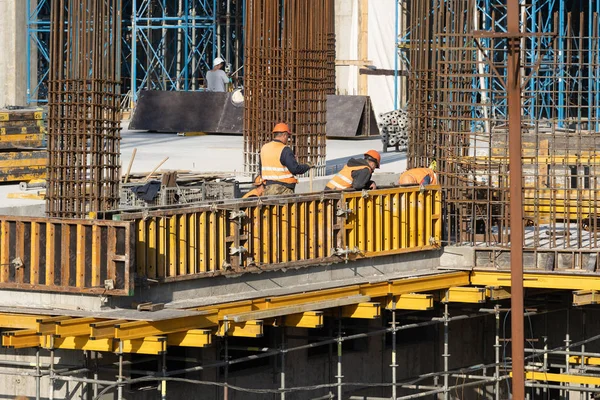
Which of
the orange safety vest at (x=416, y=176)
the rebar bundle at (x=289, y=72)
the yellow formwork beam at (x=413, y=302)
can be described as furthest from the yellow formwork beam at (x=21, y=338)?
the rebar bundle at (x=289, y=72)

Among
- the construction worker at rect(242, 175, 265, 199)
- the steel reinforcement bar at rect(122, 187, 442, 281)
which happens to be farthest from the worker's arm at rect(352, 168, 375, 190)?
the construction worker at rect(242, 175, 265, 199)

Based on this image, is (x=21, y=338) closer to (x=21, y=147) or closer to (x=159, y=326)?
(x=159, y=326)

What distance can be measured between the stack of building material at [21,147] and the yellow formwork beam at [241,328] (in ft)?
31.3

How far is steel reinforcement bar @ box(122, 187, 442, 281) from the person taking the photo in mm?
16859

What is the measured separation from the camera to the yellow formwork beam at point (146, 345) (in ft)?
50.3

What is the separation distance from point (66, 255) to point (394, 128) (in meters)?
17.8

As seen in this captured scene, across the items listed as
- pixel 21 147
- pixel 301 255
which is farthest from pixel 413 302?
pixel 21 147

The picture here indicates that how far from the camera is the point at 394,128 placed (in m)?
33.2

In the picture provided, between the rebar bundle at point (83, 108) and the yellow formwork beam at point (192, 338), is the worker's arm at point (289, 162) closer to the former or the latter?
the rebar bundle at point (83, 108)

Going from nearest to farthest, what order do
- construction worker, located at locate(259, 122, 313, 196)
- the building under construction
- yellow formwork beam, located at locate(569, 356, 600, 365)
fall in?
the building under construction
construction worker, located at locate(259, 122, 313, 196)
yellow formwork beam, located at locate(569, 356, 600, 365)

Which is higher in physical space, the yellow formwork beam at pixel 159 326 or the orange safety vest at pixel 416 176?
the orange safety vest at pixel 416 176

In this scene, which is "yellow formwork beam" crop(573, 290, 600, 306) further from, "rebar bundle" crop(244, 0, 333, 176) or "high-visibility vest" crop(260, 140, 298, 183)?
"rebar bundle" crop(244, 0, 333, 176)

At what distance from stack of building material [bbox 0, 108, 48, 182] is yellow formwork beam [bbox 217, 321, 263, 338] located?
9.54 metres

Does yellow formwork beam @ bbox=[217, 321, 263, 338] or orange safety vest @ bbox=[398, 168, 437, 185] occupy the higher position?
orange safety vest @ bbox=[398, 168, 437, 185]
